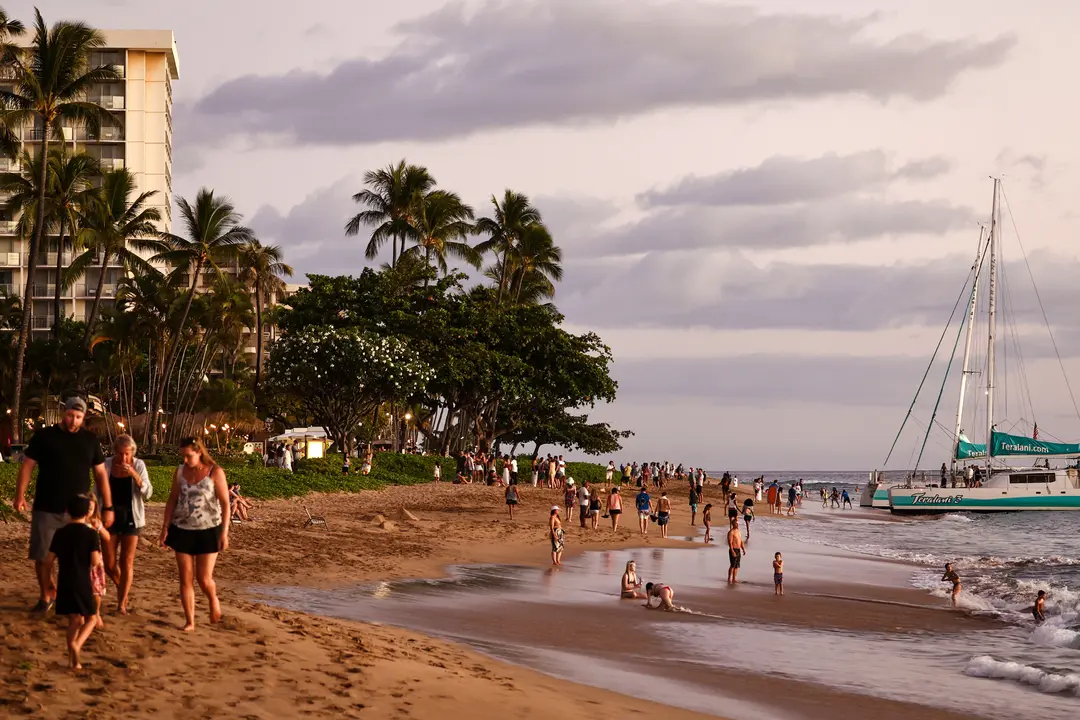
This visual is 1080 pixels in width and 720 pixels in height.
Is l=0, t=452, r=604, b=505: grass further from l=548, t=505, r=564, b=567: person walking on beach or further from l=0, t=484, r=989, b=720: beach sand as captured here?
l=548, t=505, r=564, b=567: person walking on beach

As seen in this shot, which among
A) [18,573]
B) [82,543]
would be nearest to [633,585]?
[18,573]

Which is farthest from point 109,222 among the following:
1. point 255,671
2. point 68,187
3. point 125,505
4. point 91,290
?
point 255,671

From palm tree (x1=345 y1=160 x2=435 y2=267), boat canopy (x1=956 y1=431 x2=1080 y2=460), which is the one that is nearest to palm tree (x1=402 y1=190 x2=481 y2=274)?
palm tree (x1=345 y1=160 x2=435 y2=267)

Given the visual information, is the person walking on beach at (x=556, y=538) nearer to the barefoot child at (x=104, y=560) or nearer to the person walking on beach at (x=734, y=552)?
the person walking on beach at (x=734, y=552)

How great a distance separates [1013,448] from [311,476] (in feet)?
135

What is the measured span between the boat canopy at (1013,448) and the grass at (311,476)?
24.8m

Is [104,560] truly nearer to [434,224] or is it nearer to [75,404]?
[75,404]

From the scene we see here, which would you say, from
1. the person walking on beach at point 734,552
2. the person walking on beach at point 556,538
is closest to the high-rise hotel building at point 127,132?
the person walking on beach at point 556,538

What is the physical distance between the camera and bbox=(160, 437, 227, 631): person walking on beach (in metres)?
9.86

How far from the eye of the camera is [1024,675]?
14875mm

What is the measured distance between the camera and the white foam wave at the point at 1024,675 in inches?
564

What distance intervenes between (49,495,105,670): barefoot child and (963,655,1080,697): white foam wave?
1151 cm

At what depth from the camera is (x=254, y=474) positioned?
3659cm

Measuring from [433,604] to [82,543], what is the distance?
9105mm
